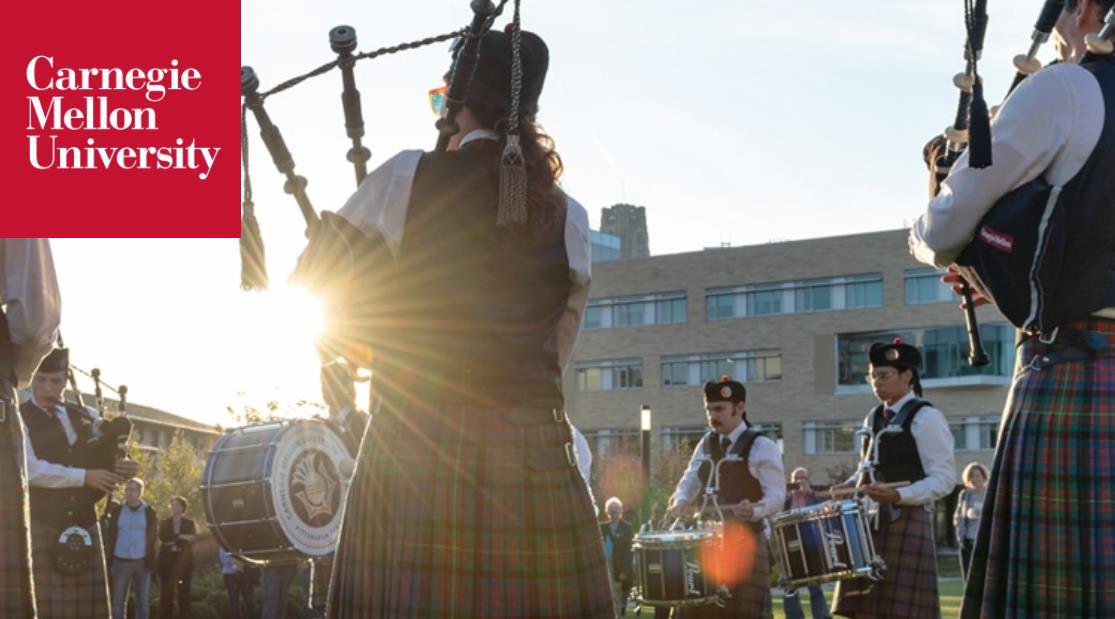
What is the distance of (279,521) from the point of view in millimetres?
10312

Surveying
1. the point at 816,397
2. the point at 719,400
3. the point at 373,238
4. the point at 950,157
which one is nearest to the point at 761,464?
the point at 719,400

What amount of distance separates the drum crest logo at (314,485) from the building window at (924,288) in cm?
4279

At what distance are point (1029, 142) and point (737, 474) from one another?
21.7 feet

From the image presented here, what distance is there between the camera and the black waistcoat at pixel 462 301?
329cm

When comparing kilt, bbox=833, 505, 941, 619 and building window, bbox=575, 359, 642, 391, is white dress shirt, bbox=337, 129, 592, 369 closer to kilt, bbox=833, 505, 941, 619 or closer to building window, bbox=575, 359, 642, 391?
kilt, bbox=833, 505, 941, 619

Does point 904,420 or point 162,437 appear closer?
point 904,420

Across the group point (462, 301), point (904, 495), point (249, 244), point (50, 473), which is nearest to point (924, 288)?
point (904, 495)

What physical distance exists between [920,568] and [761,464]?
1.65 metres

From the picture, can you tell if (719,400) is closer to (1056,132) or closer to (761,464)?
(761,464)

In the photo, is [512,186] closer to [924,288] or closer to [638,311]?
[924,288]

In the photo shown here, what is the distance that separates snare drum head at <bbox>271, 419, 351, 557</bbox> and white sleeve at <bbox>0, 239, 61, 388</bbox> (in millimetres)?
6666

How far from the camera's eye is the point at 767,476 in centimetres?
973

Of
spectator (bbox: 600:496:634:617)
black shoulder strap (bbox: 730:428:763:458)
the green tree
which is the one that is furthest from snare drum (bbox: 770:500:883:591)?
the green tree

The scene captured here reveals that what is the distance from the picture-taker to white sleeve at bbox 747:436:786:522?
9539 millimetres
